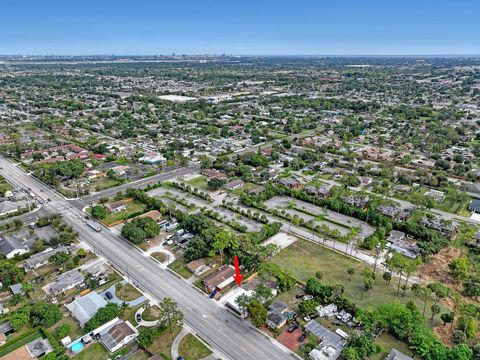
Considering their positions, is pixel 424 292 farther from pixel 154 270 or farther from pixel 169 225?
pixel 169 225

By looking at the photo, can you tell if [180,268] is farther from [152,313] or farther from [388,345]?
[388,345]

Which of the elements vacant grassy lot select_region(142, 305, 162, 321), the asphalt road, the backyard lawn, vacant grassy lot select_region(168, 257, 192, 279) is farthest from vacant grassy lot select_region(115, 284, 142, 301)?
vacant grassy lot select_region(168, 257, 192, 279)

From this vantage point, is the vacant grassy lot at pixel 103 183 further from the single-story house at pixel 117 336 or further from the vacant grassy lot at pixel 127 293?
the single-story house at pixel 117 336

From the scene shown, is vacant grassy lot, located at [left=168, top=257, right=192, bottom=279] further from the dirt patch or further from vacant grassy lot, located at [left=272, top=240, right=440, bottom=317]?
the dirt patch

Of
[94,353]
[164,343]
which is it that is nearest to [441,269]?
[164,343]

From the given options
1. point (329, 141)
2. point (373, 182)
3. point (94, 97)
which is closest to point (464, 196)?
point (373, 182)
